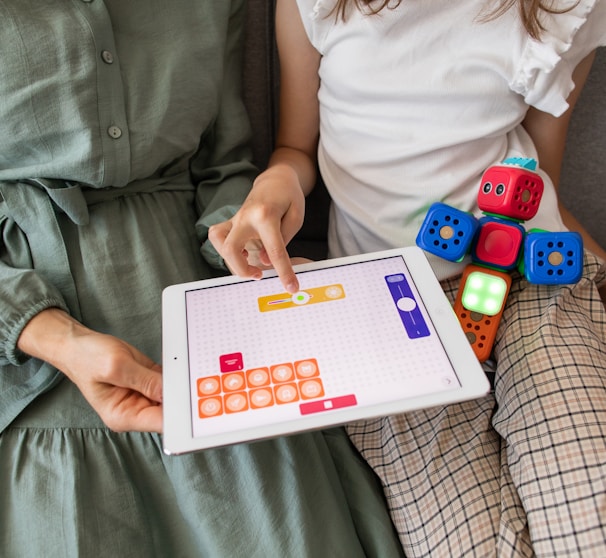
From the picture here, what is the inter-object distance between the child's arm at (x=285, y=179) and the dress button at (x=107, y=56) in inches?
8.3

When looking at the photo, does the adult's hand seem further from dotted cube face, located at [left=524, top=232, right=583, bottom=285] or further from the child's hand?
dotted cube face, located at [left=524, top=232, right=583, bottom=285]

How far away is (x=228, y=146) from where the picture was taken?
2.48ft

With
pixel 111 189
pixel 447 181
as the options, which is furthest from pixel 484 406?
pixel 111 189

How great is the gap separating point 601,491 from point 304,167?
0.53m

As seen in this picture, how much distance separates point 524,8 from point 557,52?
6cm

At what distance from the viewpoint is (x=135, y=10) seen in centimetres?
65

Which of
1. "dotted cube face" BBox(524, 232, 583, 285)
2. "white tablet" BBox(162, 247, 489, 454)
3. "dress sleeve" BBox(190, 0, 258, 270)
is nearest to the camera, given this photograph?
"white tablet" BBox(162, 247, 489, 454)

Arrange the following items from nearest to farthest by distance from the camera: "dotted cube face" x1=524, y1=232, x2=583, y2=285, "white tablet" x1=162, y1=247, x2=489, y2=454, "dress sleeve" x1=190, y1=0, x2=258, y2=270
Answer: "white tablet" x1=162, y1=247, x2=489, y2=454 → "dotted cube face" x1=524, y1=232, x2=583, y2=285 → "dress sleeve" x1=190, y1=0, x2=258, y2=270

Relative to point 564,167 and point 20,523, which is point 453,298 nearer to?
point 564,167

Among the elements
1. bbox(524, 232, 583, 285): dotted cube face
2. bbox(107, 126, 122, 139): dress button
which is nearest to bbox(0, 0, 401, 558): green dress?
bbox(107, 126, 122, 139): dress button

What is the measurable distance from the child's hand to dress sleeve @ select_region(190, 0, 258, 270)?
13 cm

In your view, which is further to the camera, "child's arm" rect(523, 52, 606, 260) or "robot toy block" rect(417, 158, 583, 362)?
"child's arm" rect(523, 52, 606, 260)

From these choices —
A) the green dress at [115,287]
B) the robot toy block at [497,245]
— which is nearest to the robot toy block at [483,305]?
the robot toy block at [497,245]

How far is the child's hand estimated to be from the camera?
52cm
